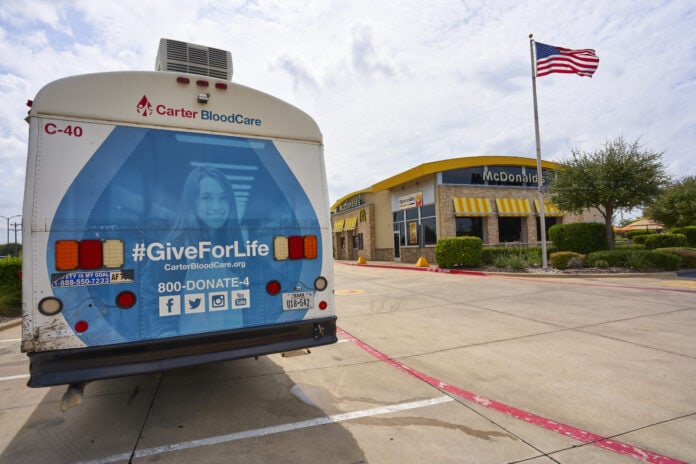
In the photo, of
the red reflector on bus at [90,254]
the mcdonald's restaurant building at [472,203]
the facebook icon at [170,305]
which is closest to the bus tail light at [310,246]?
the facebook icon at [170,305]

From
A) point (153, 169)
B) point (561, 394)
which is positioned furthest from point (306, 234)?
point (561, 394)

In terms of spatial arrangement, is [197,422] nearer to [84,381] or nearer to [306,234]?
[84,381]

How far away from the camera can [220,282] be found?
364 cm

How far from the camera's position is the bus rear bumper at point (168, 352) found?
9.91ft

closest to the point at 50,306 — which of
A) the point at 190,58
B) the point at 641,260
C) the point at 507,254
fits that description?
the point at 190,58

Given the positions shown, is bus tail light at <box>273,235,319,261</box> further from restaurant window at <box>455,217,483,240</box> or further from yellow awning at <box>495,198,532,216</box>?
yellow awning at <box>495,198,532,216</box>

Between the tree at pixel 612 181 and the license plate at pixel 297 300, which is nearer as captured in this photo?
the license plate at pixel 297 300

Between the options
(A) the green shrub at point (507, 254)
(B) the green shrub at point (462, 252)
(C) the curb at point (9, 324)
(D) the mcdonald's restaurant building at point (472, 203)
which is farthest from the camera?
(D) the mcdonald's restaurant building at point (472, 203)

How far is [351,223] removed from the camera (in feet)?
122

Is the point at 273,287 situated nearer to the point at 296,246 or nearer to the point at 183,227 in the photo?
the point at 296,246

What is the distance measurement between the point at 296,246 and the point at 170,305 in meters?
1.29

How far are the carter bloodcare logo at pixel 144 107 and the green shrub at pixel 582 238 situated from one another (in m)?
20.1

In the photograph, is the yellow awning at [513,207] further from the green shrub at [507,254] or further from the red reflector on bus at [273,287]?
the red reflector on bus at [273,287]

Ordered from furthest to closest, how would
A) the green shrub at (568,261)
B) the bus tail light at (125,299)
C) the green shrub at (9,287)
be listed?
1. the green shrub at (568,261)
2. the green shrub at (9,287)
3. the bus tail light at (125,299)
